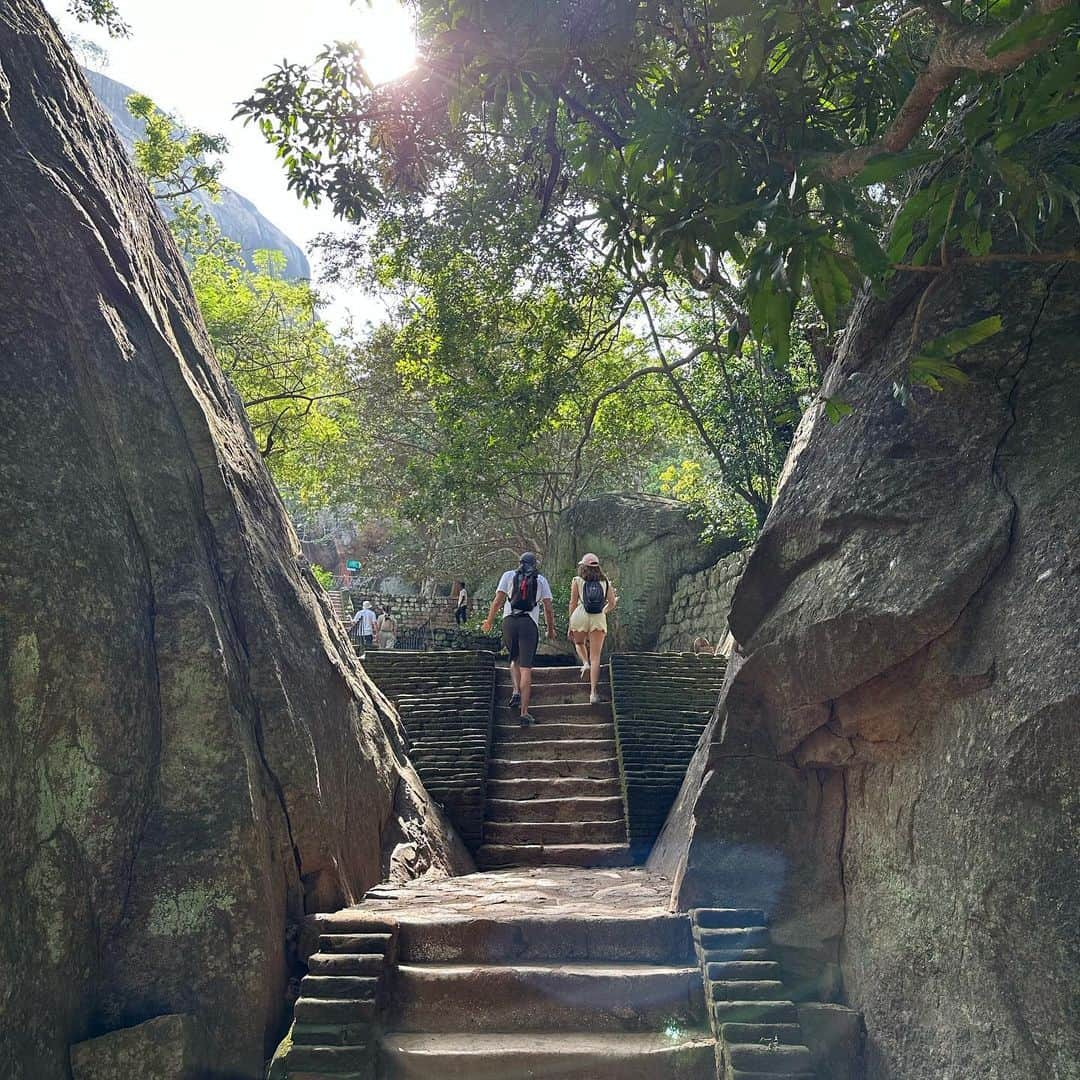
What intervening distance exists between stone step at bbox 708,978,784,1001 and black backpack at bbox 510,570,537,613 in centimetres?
503

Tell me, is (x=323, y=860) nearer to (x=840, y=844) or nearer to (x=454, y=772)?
(x=840, y=844)

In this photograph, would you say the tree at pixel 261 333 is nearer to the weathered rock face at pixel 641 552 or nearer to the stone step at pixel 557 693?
the weathered rock face at pixel 641 552

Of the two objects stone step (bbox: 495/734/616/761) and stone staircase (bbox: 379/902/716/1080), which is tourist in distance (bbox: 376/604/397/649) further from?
stone staircase (bbox: 379/902/716/1080)

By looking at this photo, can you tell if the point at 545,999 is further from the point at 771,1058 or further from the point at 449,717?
the point at 449,717

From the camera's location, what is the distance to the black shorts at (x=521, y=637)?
875 centimetres

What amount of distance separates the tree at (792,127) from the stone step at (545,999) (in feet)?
9.58

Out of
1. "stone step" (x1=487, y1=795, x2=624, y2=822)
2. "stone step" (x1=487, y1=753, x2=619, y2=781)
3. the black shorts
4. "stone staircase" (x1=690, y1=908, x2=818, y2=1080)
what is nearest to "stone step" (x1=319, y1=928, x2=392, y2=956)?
"stone staircase" (x1=690, y1=908, x2=818, y2=1080)

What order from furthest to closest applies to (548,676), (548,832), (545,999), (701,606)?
(701,606) → (548,676) → (548,832) → (545,999)

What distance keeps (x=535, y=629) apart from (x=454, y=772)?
170 cm

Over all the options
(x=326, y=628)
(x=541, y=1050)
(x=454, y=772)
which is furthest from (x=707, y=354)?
(x=541, y=1050)

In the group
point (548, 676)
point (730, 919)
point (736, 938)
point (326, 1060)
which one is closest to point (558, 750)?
point (548, 676)

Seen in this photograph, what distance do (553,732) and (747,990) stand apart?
517cm

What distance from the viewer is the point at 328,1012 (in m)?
3.79

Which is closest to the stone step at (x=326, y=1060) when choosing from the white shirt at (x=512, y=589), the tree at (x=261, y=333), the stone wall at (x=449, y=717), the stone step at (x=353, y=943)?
the stone step at (x=353, y=943)
